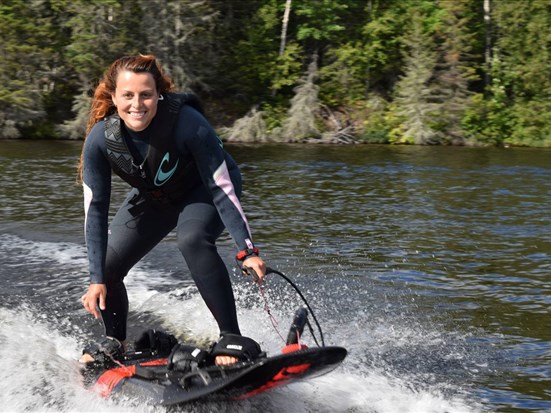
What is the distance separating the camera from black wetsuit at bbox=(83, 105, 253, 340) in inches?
193

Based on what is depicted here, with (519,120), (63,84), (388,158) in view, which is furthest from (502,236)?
(63,84)

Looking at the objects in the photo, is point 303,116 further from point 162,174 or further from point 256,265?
point 256,265

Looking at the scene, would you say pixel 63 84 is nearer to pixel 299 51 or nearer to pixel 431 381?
pixel 299 51

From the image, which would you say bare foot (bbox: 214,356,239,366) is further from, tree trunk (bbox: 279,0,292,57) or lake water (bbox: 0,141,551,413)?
tree trunk (bbox: 279,0,292,57)

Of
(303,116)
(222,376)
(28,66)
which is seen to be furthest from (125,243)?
(28,66)

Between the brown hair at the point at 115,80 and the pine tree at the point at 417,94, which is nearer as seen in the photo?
the brown hair at the point at 115,80

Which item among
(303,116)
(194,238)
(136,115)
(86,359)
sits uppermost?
(136,115)

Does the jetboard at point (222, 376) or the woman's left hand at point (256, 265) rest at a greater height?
the woman's left hand at point (256, 265)

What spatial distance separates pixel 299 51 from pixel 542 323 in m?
32.0

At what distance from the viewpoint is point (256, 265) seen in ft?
15.4

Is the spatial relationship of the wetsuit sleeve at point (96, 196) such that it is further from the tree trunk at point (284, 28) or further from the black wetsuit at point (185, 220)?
the tree trunk at point (284, 28)

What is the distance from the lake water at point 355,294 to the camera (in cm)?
539

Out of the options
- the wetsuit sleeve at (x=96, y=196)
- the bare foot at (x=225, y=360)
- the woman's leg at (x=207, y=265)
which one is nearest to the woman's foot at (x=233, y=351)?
the bare foot at (x=225, y=360)

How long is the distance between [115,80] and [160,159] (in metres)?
0.54
